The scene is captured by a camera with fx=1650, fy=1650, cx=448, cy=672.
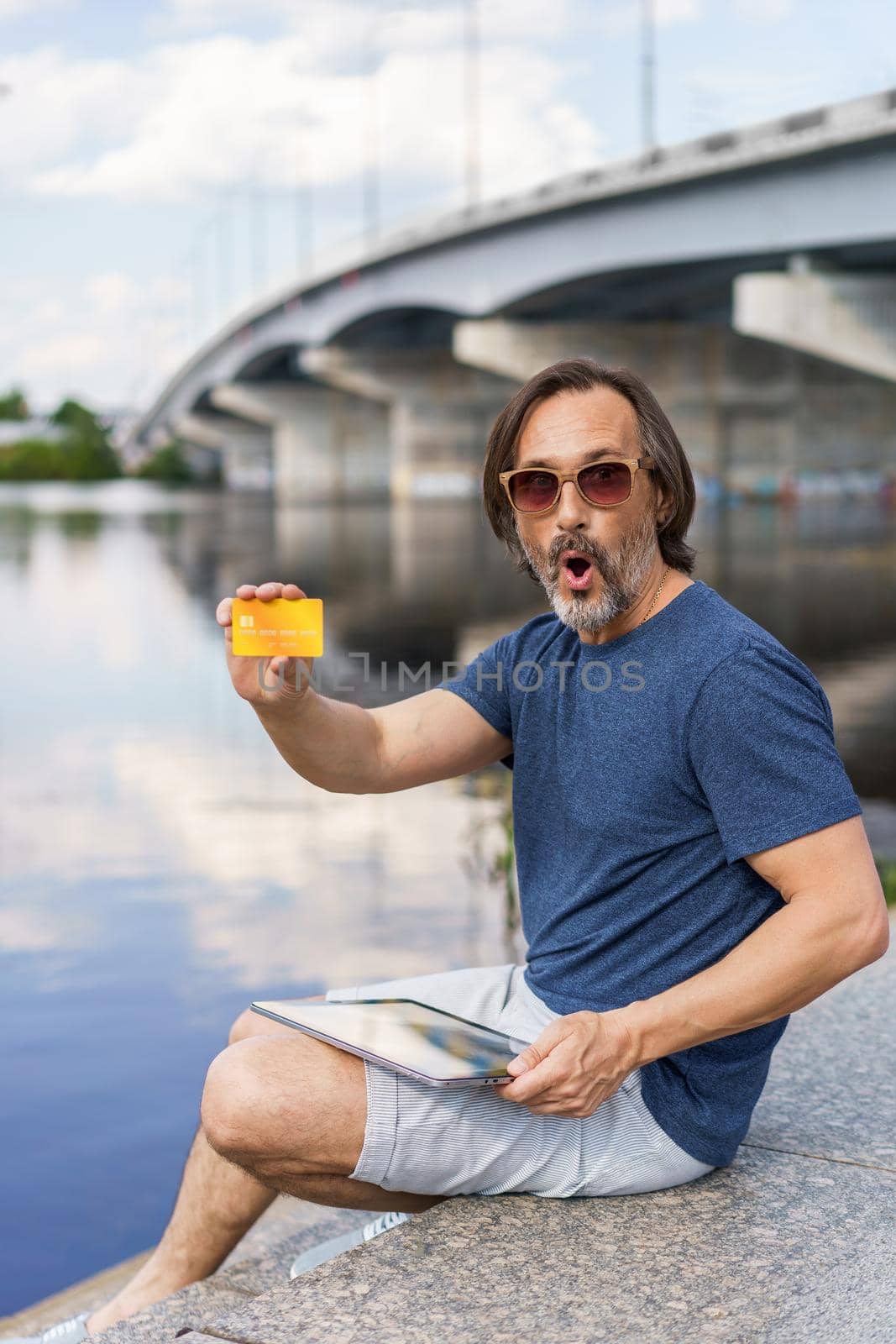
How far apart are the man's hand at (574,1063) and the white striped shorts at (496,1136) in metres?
0.17

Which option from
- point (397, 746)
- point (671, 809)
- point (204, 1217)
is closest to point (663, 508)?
point (671, 809)

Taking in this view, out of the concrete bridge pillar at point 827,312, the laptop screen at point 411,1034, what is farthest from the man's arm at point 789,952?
the concrete bridge pillar at point 827,312

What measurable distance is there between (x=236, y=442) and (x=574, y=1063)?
3492 inches

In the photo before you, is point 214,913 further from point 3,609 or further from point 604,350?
point 604,350

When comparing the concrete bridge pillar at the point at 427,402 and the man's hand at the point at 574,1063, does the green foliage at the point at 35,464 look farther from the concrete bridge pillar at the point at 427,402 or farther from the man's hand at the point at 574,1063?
the man's hand at the point at 574,1063

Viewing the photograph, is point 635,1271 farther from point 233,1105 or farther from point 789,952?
point 233,1105

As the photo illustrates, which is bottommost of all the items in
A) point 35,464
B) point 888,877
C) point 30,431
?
point 888,877

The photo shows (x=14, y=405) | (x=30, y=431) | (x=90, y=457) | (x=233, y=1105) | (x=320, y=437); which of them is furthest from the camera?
(x=14, y=405)

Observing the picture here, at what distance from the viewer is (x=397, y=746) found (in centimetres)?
330

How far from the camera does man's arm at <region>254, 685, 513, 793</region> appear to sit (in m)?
3.20

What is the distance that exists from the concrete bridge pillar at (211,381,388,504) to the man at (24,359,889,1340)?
212 ft

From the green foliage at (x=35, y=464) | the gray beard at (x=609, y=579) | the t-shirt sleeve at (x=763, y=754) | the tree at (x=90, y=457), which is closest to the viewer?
the t-shirt sleeve at (x=763, y=754)

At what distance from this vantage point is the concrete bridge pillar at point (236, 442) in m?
87.3

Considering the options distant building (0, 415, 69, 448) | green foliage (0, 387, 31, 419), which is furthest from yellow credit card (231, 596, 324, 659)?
green foliage (0, 387, 31, 419)
